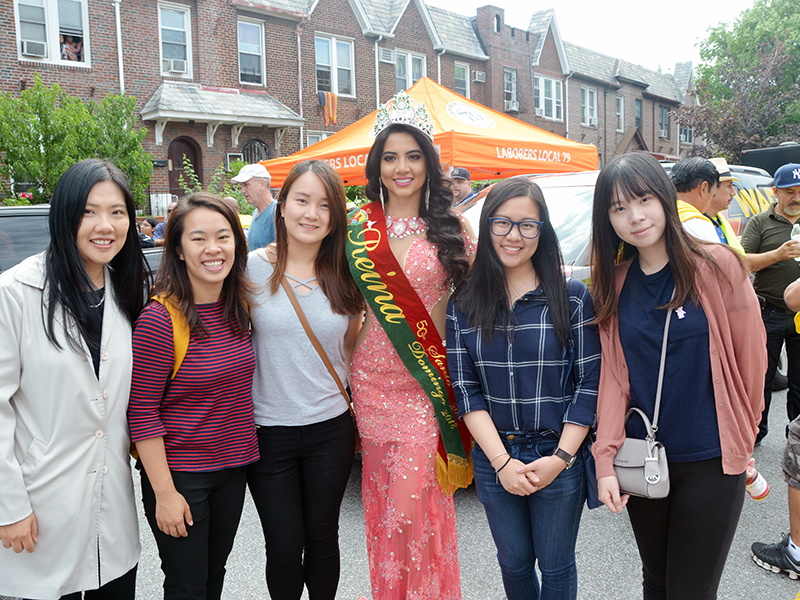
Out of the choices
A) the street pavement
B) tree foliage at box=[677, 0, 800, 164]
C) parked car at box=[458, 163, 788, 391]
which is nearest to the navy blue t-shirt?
the street pavement

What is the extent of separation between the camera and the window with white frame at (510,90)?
22219 millimetres

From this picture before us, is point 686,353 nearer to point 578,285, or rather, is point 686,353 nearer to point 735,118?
point 578,285

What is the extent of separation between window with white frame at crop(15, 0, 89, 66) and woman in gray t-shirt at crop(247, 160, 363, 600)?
548 inches

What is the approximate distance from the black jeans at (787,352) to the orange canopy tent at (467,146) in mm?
3044

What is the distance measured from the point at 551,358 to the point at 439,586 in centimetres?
110

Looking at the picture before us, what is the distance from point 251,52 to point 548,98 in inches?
511

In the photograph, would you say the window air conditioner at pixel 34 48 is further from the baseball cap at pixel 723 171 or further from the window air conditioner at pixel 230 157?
the baseball cap at pixel 723 171

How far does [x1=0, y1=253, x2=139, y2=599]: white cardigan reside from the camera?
1.72 meters

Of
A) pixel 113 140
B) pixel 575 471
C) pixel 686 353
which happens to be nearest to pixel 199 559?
pixel 575 471

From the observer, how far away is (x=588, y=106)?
25.9m

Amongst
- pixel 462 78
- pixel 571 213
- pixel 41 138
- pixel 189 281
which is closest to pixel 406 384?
pixel 189 281

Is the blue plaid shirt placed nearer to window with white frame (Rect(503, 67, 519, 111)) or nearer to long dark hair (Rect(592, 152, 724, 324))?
long dark hair (Rect(592, 152, 724, 324))

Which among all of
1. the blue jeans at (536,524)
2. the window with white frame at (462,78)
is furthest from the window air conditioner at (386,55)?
the blue jeans at (536,524)

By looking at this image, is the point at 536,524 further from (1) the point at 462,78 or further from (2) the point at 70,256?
(1) the point at 462,78
